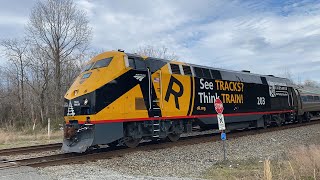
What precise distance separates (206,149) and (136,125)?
3.05 metres

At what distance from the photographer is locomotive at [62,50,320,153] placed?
11.5m

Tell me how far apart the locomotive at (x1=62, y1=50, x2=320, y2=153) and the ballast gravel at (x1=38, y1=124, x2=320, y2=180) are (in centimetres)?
108

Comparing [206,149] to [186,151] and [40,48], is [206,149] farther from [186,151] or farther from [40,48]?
[40,48]

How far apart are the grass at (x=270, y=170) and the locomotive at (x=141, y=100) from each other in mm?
2640

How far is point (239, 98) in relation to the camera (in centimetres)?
1902

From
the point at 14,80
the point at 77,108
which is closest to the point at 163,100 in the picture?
the point at 77,108

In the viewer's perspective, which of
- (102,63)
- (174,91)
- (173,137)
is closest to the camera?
(102,63)

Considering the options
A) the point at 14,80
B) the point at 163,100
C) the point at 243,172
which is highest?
the point at 14,80

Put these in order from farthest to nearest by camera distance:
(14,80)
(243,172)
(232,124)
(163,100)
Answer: (14,80), (232,124), (163,100), (243,172)

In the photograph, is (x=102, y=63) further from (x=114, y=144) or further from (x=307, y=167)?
(x=307, y=167)

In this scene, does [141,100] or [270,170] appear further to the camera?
[141,100]

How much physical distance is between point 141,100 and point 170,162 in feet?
10.4

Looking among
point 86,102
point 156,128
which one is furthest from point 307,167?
point 86,102

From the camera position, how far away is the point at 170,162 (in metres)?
10.6
